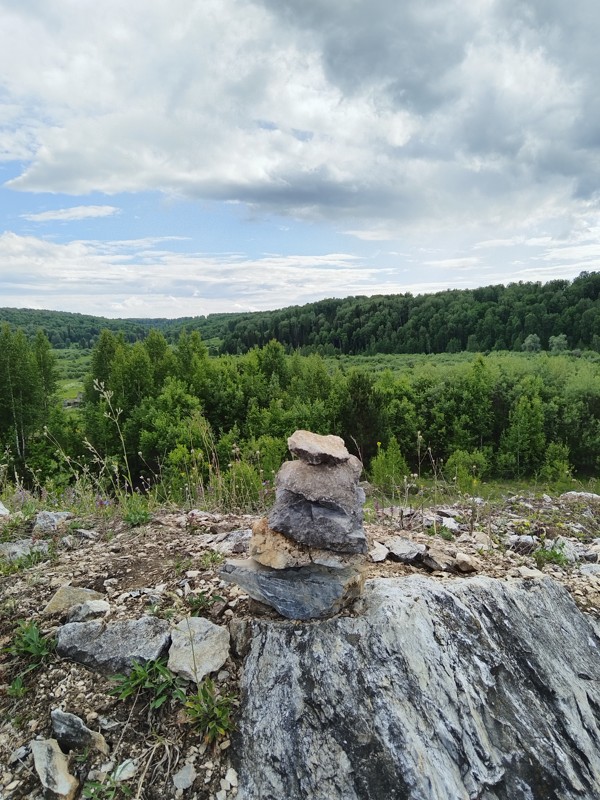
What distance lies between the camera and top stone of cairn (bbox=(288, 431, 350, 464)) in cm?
387

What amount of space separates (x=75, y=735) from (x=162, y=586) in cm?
137

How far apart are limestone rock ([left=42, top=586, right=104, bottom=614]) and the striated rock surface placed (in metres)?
1.55

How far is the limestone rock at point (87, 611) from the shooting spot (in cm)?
386

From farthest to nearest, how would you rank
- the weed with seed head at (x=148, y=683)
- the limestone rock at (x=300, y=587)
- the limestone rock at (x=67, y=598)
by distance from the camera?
the limestone rock at (x=67, y=598) < the limestone rock at (x=300, y=587) < the weed with seed head at (x=148, y=683)

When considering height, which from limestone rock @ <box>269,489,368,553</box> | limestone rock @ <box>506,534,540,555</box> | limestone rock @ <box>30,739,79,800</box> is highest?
limestone rock @ <box>269,489,368,553</box>

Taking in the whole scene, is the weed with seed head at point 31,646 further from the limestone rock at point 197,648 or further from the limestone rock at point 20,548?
the limestone rock at point 20,548

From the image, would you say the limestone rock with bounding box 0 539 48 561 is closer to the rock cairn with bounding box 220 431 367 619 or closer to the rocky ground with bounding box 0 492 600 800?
the rocky ground with bounding box 0 492 600 800

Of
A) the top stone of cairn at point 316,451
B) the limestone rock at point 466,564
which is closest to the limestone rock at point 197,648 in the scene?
the top stone of cairn at point 316,451

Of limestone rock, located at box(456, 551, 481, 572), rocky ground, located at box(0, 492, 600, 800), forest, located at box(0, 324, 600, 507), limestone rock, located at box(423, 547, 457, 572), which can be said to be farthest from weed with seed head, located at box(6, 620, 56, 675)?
→ forest, located at box(0, 324, 600, 507)

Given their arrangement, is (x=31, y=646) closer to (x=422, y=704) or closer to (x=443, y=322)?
(x=422, y=704)

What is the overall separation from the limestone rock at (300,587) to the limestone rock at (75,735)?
1.27 metres

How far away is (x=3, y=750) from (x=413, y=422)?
41.3m

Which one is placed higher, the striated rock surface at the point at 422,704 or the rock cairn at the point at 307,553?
the rock cairn at the point at 307,553

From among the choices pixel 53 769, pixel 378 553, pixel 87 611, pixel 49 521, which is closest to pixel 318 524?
pixel 378 553
